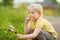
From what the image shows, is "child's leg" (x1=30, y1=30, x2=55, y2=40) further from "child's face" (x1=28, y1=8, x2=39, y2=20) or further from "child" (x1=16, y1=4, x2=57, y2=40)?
"child's face" (x1=28, y1=8, x2=39, y2=20)

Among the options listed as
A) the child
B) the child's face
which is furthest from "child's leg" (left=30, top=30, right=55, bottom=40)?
the child's face

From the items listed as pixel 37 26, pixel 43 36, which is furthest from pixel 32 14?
pixel 43 36

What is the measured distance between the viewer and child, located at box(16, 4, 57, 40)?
14.4 ft

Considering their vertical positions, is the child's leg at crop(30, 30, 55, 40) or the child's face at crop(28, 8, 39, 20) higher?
the child's face at crop(28, 8, 39, 20)

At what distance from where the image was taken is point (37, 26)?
4.39m

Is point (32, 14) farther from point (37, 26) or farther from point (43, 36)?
point (43, 36)

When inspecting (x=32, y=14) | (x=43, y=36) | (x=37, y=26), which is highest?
(x=32, y=14)

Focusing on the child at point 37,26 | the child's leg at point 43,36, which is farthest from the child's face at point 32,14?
the child's leg at point 43,36

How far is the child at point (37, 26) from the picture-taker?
438cm

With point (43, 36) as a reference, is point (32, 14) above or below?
above

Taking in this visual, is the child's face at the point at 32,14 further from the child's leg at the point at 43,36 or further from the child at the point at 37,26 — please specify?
the child's leg at the point at 43,36

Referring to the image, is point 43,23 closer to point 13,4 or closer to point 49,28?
point 49,28

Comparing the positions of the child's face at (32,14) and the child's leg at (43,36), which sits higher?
the child's face at (32,14)

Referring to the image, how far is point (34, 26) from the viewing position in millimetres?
4516
